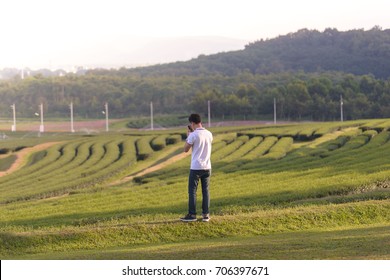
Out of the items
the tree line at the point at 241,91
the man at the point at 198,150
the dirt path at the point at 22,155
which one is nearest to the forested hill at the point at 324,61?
the tree line at the point at 241,91

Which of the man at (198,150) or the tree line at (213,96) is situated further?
the tree line at (213,96)

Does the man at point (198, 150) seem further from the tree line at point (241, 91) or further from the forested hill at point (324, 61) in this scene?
the forested hill at point (324, 61)

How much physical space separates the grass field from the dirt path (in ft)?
2.03

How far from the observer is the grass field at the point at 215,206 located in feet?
46.5

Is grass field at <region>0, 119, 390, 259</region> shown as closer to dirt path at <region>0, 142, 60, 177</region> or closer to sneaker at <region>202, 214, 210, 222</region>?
sneaker at <region>202, 214, 210, 222</region>

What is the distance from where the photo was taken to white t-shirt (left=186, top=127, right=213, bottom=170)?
15453 mm

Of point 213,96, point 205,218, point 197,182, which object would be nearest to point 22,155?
point 205,218

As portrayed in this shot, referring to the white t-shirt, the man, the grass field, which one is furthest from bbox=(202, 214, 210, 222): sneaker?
the white t-shirt

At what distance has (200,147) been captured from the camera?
51.0 feet

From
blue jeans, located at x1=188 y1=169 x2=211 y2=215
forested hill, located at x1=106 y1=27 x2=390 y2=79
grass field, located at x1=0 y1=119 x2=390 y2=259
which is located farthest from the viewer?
forested hill, located at x1=106 y1=27 x2=390 y2=79

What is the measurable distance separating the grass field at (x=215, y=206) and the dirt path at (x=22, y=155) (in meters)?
0.62

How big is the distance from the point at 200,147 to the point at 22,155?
4459 cm

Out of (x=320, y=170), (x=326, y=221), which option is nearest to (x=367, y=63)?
(x=320, y=170)

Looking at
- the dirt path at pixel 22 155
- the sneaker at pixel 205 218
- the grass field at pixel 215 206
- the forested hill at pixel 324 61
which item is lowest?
the dirt path at pixel 22 155
